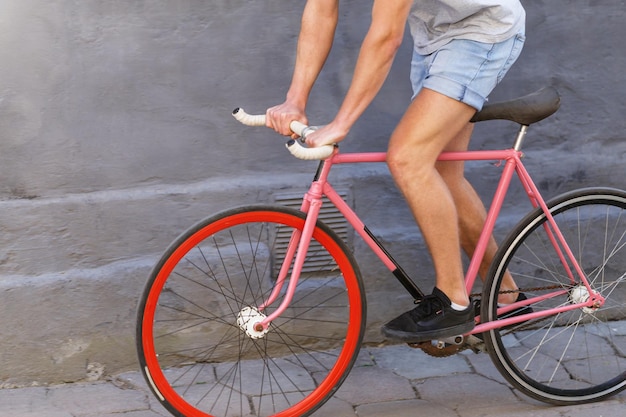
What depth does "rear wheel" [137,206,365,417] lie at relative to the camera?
13.4 ft

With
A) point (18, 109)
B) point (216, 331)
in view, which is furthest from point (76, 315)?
point (18, 109)

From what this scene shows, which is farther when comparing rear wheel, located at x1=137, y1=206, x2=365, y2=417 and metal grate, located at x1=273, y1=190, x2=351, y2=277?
rear wheel, located at x1=137, y1=206, x2=365, y2=417

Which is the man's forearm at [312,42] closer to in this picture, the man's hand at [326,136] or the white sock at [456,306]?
the man's hand at [326,136]

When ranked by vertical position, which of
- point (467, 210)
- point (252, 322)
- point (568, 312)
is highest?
point (568, 312)

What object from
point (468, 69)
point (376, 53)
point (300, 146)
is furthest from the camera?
point (468, 69)

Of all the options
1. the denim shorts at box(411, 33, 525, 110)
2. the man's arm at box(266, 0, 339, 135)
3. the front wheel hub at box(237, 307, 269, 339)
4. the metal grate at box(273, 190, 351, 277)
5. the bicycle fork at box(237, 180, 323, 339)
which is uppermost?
the denim shorts at box(411, 33, 525, 110)

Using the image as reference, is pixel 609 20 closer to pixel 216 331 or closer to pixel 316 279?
pixel 316 279

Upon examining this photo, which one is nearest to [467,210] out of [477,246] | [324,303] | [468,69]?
[477,246]

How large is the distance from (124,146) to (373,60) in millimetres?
1395

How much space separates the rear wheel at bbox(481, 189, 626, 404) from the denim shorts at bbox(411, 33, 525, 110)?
55 centimetres

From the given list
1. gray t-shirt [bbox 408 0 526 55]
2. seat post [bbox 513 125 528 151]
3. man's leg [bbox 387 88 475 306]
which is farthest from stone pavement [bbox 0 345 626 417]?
gray t-shirt [bbox 408 0 526 55]

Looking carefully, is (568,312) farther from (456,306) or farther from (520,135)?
(520,135)

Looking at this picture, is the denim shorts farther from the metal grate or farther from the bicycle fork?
the metal grate

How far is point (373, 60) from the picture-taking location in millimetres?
3352
